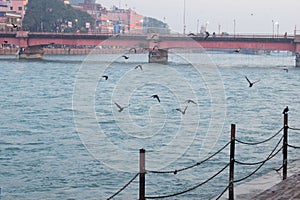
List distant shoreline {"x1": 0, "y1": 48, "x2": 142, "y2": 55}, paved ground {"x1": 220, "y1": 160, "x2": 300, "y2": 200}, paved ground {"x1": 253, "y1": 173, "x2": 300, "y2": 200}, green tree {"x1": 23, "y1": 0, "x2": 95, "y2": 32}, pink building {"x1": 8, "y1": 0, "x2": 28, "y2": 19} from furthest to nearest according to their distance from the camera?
pink building {"x1": 8, "y1": 0, "x2": 28, "y2": 19} < green tree {"x1": 23, "y1": 0, "x2": 95, "y2": 32} < distant shoreline {"x1": 0, "y1": 48, "x2": 142, "y2": 55} < paved ground {"x1": 220, "y1": 160, "x2": 300, "y2": 200} < paved ground {"x1": 253, "y1": 173, "x2": 300, "y2": 200}

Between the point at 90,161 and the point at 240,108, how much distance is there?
15557mm

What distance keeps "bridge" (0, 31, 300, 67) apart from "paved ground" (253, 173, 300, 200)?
57.7 meters

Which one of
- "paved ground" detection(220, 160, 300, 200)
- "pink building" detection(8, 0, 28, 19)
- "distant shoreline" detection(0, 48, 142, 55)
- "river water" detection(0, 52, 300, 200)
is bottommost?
"river water" detection(0, 52, 300, 200)

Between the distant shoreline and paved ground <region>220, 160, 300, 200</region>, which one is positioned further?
the distant shoreline

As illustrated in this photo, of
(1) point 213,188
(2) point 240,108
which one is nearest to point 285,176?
(1) point 213,188

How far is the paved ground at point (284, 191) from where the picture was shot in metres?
9.21

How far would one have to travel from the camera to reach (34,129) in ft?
73.5

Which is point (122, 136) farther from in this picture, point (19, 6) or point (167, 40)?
point (19, 6)

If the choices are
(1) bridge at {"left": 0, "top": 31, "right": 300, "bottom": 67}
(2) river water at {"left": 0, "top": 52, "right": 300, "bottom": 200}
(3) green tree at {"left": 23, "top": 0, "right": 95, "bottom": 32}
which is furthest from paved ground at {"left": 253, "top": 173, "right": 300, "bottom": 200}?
(3) green tree at {"left": 23, "top": 0, "right": 95, "bottom": 32}

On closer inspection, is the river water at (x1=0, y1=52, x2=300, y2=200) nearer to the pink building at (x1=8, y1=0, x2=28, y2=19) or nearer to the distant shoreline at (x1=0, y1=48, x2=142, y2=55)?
the distant shoreline at (x1=0, y1=48, x2=142, y2=55)

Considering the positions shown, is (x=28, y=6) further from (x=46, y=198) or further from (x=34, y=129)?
(x=46, y=198)

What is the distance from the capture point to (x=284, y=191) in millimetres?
9656

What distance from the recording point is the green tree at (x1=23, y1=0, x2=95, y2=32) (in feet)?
360

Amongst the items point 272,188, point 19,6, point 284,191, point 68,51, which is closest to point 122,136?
point 272,188
